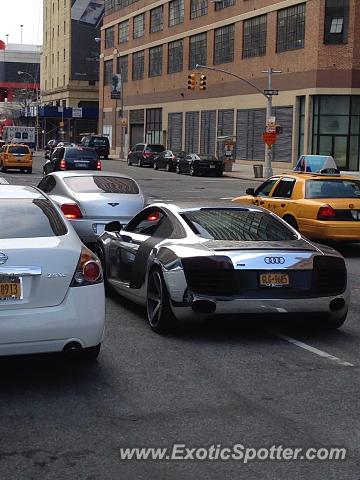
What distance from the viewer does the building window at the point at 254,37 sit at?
5822 cm

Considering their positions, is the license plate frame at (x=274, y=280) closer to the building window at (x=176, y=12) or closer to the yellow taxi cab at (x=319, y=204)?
the yellow taxi cab at (x=319, y=204)

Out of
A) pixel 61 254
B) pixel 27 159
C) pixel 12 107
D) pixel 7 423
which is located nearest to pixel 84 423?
pixel 7 423

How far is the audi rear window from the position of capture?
21.8 ft

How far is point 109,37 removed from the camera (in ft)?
308

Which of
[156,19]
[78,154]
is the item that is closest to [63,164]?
[78,154]

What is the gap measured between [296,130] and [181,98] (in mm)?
21204

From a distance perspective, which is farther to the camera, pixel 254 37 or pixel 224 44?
pixel 224 44

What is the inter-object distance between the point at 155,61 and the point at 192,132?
1274 centimetres

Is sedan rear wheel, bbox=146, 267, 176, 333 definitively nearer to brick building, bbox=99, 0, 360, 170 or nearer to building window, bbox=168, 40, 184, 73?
brick building, bbox=99, 0, 360, 170

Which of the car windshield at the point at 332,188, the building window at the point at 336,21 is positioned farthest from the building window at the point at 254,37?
the car windshield at the point at 332,188

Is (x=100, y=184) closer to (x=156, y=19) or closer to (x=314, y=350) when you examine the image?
(x=314, y=350)

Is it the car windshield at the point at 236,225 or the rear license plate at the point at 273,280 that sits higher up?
the car windshield at the point at 236,225

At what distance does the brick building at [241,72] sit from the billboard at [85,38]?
1987 centimetres

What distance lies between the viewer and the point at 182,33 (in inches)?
2852
